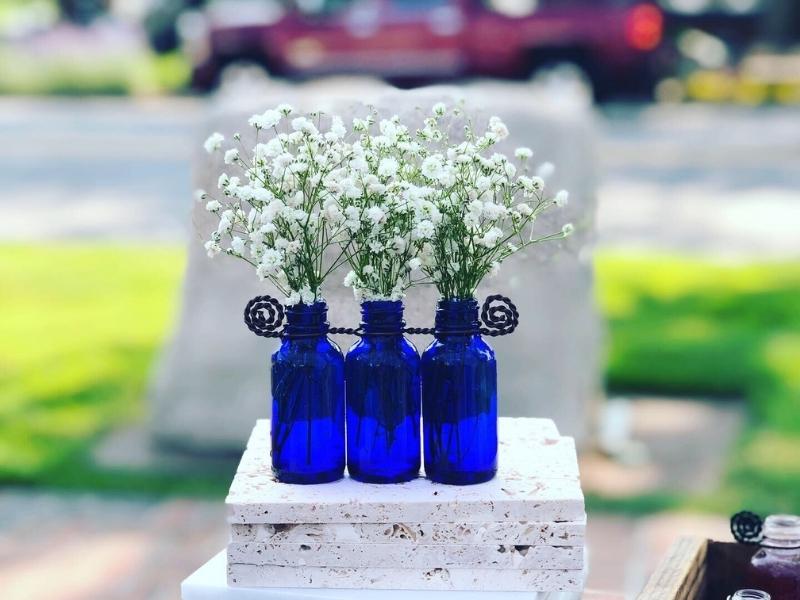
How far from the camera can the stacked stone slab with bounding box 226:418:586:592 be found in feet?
5.59

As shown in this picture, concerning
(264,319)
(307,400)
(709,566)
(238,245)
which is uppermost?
(238,245)

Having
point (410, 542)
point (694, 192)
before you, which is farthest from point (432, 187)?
point (694, 192)

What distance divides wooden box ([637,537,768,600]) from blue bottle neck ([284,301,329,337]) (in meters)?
0.59

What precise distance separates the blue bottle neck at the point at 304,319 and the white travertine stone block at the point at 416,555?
0.28 metres

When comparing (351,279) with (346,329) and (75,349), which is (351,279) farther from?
(75,349)

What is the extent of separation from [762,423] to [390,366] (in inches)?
116

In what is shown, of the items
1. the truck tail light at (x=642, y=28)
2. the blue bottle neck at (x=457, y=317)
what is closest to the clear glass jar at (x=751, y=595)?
the blue bottle neck at (x=457, y=317)

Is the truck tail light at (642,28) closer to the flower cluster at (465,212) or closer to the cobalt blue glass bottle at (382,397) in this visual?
the flower cluster at (465,212)

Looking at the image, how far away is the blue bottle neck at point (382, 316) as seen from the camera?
1745 millimetres

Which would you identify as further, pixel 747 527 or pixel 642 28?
pixel 642 28

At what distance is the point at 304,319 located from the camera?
5.73 ft

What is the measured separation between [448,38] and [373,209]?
11.9 m

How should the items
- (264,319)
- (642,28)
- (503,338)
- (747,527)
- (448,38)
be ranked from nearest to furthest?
(264,319)
(747,527)
(503,338)
(642,28)
(448,38)

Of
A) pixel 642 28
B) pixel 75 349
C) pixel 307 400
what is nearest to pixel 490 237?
pixel 307 400
